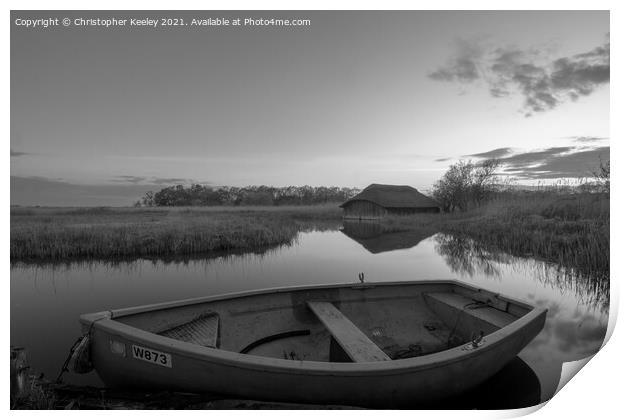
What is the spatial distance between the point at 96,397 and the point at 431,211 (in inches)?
1199

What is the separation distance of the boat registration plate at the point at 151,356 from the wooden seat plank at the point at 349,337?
1.46m

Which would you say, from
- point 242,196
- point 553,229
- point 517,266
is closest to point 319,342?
point 517,266

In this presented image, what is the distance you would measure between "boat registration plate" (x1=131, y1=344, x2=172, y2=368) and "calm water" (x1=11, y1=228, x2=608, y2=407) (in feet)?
4.40

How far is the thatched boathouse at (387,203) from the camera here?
28934mm

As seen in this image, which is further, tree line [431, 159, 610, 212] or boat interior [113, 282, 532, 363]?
tree line [431, 159, 610, 212]

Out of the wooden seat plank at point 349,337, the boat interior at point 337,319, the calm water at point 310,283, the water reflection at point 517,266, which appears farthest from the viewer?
the water reflection at point 517,266

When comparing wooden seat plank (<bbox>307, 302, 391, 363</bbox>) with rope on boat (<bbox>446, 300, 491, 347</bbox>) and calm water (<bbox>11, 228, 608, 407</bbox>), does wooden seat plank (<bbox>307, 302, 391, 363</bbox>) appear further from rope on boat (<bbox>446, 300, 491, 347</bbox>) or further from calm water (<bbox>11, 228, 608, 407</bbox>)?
rope on boat (<bbox>446, 300, 491, 347</bbox>)

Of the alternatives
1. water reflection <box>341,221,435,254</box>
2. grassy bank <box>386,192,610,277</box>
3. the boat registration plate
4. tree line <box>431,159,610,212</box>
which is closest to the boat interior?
the boat registration plate

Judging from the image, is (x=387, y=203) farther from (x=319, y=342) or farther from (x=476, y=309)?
(x=319, y=342)

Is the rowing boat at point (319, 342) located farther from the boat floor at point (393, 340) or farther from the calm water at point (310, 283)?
the calm water at point (310, 283)

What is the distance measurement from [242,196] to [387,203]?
1048 inches

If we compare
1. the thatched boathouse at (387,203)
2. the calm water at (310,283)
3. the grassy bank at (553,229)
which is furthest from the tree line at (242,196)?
the grassy bank at (553,229)

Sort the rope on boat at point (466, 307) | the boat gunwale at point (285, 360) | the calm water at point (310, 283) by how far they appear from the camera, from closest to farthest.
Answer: the boat gunwale at point (285, 360)
the calm water at point (310, 283)
the rope on boat at point (466, 307)

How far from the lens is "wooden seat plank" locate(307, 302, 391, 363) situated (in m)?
2.91
